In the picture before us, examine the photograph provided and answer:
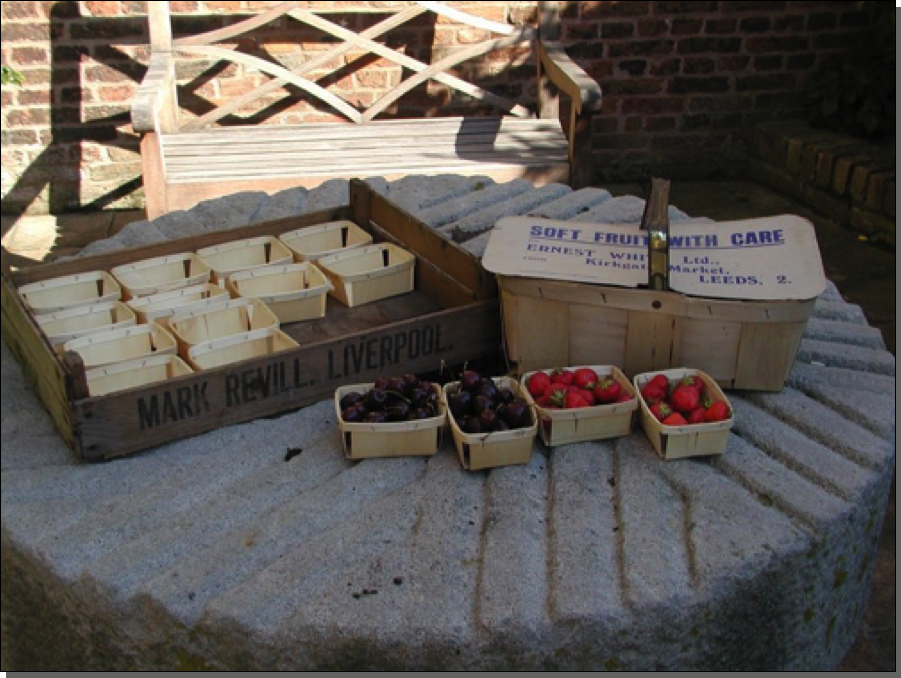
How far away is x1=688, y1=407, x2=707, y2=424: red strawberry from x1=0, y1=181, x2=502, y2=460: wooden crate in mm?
590

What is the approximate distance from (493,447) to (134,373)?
32.5 inches

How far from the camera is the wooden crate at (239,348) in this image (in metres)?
2.54

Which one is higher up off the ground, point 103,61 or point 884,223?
point 103,61

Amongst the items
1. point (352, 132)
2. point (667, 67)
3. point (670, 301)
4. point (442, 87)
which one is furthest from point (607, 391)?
point (667, 67)

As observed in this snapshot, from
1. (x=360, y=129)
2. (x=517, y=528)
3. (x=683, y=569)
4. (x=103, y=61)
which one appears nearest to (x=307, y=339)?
(x=517, y=528)

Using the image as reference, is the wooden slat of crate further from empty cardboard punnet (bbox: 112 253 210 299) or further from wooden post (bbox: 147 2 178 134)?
wooden post (bbox: 147 2 178 134)

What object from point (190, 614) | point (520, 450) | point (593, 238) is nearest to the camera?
point (190, 614)

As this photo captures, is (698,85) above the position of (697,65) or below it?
below

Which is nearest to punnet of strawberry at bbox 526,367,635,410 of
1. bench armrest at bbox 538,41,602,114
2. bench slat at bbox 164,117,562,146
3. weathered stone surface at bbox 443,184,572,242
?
weathered stone surface at bbox 443,184,572,242

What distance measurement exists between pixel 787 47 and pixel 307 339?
4.36 m

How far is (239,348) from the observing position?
2.62 meters

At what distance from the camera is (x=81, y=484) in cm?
229

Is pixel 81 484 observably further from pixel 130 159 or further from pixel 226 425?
pixel 130 159

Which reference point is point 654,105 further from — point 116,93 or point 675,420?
point 675,420
